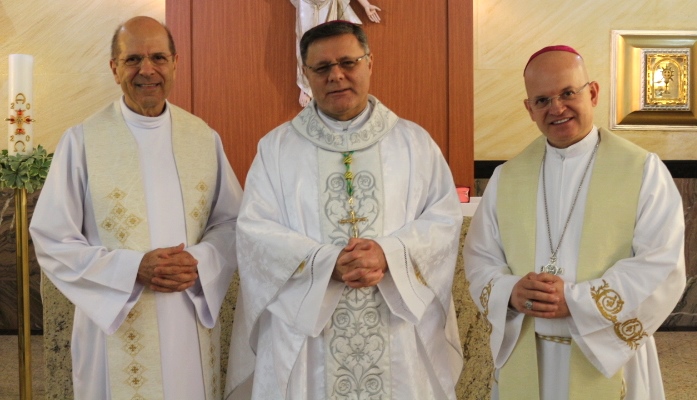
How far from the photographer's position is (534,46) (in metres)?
6.90

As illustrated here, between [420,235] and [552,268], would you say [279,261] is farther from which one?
[552,268]

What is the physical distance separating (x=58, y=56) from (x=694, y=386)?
5.56 metres

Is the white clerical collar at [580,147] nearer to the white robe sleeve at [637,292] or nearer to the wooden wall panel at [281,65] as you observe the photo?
the white robe sleeve at [637,292]

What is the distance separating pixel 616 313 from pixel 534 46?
458 cm

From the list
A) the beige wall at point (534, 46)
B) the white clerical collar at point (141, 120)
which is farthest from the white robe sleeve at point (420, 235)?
the beige wall at point (534, 46)

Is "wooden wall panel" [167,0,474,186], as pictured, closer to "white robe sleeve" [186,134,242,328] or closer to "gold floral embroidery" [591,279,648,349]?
"white robe sleeve" [186,134,242,328]

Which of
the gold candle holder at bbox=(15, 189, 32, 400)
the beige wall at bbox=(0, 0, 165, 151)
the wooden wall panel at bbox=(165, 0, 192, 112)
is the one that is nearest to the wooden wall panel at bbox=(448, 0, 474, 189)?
the wooden wall panel at bbox=(165, 0, 192, 112)

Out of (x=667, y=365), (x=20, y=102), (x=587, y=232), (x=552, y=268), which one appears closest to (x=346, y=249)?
(x=552, y=268)

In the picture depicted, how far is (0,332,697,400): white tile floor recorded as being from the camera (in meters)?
4.80

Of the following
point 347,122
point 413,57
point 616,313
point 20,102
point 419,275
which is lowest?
point 616,313

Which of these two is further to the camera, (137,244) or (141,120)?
(141,120)

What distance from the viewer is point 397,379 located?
3027 mm

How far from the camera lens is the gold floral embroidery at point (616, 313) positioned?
2715 mm

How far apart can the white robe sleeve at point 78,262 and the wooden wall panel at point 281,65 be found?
9.63ft
